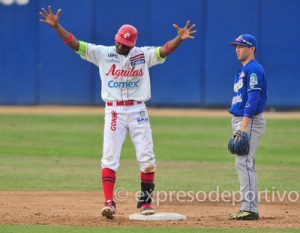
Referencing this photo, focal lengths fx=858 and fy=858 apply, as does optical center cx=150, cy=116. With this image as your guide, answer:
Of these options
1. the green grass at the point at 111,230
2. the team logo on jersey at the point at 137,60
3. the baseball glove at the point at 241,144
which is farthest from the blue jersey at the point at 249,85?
the green grass at the point at 111,230

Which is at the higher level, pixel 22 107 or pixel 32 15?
pixel 32 15

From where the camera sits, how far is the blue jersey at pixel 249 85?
28.7ft

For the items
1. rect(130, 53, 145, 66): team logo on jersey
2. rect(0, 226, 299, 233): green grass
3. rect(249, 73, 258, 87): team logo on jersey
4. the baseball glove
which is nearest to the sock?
rect(0, 226, 299, 233): green grass

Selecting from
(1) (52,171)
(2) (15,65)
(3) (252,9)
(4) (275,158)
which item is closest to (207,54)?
(3) (252,9)

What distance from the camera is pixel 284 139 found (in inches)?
725

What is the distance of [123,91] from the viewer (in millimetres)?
8930

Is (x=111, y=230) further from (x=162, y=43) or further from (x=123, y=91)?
(x=162, y=43)

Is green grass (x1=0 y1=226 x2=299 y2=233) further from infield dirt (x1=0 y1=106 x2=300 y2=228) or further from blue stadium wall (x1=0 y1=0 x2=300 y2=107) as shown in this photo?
blue stadium wall (x1=0 y1=0 x2=300 y2=107)

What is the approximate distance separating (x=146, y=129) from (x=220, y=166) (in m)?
5.93

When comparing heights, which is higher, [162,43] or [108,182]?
[162,43]

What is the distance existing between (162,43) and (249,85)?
15127 millimetres

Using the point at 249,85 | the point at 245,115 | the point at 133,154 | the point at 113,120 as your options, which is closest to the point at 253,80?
the point at 249,85

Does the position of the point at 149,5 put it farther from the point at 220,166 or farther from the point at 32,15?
the point at 220,166

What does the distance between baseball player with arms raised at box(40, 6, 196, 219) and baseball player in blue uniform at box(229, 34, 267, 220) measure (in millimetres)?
651
